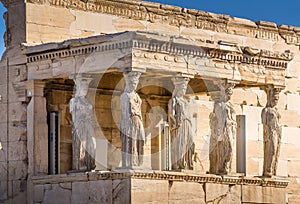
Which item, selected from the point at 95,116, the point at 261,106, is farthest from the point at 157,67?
the point at 261,106

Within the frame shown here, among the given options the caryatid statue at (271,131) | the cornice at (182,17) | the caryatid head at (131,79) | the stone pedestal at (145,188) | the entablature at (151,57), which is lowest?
the stone pedestal at (145,188)

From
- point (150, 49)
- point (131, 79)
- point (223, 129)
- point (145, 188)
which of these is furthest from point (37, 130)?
point (223, 129)

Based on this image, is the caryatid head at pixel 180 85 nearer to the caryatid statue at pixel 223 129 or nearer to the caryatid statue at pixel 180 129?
the caryatid statue at pixel 180 129

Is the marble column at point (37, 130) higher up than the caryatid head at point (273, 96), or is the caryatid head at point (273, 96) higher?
the caryatid head at point (273, 96)

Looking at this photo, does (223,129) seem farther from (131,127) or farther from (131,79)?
(131,79)

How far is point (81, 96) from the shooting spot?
715 inches

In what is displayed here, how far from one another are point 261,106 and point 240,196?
11.5 feet

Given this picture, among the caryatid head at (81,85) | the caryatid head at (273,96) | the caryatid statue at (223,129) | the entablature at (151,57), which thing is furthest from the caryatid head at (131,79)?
the caryatid head at (273,96)

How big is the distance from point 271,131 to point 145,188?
340 centimetres

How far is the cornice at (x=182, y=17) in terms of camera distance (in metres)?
19.7

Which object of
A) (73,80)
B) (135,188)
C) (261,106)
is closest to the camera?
(135,188)

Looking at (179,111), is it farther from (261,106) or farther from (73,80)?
(261,106)

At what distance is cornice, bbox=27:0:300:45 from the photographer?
1969 centimetres

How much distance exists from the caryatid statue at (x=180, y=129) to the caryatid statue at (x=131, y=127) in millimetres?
997
